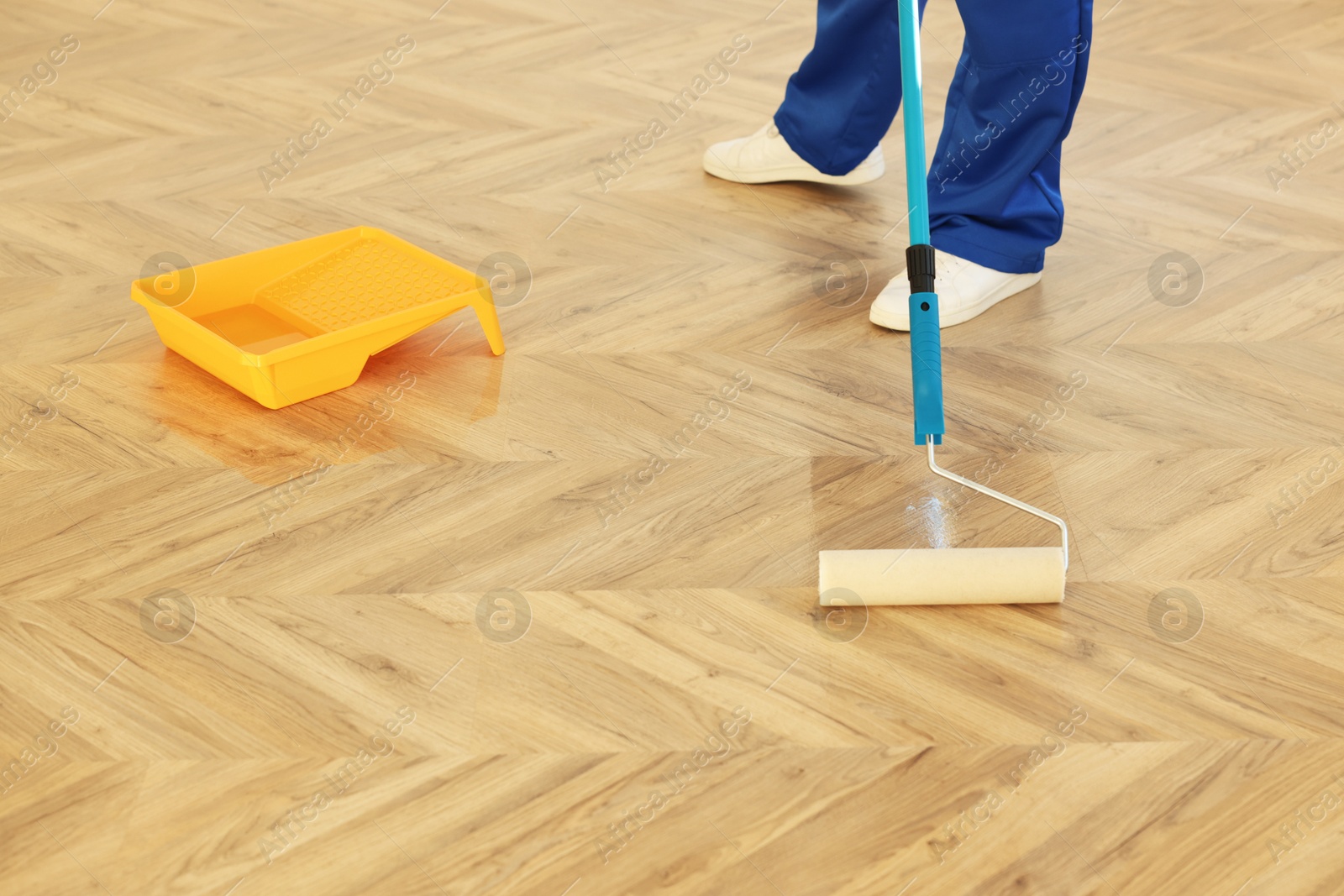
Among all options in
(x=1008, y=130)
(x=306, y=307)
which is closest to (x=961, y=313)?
(x=1008, y=130)

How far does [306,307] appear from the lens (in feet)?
5.17

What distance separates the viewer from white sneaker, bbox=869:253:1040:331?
62.5 inches

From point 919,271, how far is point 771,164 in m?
0.78

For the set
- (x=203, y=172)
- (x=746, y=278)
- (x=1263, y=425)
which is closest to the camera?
(x=1263, y=425)

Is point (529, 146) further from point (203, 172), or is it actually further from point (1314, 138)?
point (1314, 138)

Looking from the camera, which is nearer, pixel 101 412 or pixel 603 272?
pixel 101 412

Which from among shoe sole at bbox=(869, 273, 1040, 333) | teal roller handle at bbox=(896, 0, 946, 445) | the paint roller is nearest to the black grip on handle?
teal roller handle at bbox=(896, 0, 946, 445)

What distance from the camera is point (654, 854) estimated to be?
92 centimetres

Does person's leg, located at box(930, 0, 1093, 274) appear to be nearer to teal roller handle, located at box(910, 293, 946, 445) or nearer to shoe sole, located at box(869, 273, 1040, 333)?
shoe sole, located at box(869, 273, 1040, 333)

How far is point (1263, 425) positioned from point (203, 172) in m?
1.56

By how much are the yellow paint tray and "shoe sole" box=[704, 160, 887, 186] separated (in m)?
0.58

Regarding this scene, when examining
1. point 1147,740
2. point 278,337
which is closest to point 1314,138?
point 1147,740

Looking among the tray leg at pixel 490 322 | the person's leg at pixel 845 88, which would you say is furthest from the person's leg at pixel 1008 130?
the tray leg at pixel 490 322

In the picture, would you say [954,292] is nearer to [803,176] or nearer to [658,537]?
[803,176]
